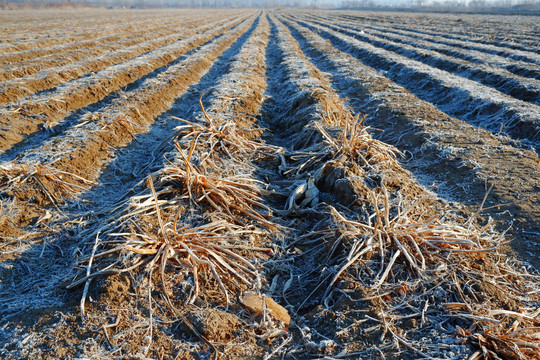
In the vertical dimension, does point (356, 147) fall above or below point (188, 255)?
above

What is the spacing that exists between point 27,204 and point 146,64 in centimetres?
785

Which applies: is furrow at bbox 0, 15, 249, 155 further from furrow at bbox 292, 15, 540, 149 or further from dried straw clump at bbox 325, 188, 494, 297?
furrow at bbox 292, 15, 540, 149

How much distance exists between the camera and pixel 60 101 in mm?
6836

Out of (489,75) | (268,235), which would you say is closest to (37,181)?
(268,235)

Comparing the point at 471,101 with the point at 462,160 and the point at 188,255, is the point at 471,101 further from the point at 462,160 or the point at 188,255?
the point at 188,255

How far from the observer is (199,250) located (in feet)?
9.14

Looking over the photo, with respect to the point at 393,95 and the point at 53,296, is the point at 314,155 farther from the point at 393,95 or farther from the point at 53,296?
the point at 393,95

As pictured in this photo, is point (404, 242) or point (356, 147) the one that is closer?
point (404, 242)

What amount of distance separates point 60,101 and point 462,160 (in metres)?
7.25

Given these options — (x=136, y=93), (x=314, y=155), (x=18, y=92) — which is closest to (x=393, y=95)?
(x=314, y=155)

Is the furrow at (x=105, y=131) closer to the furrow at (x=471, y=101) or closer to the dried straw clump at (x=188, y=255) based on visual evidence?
the dried straw clump at (x=188, y=255)

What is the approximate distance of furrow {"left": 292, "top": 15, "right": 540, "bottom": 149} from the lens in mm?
5859

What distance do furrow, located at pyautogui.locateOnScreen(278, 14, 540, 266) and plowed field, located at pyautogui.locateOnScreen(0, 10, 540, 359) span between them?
3 centimetres

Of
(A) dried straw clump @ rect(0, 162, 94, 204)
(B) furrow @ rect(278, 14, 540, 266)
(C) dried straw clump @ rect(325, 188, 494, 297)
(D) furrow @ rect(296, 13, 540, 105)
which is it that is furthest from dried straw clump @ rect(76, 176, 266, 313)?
(D) furrow @ rect(296, 13, 540, 105)
